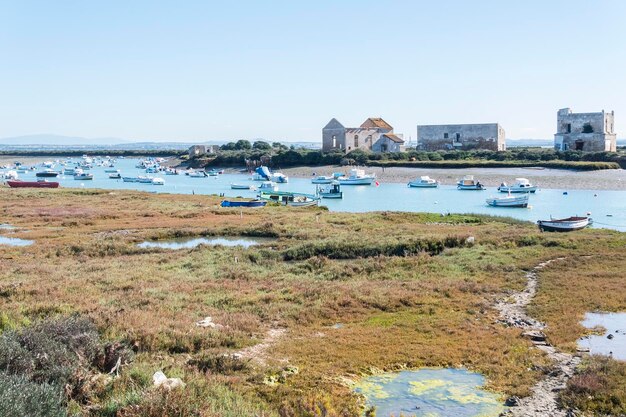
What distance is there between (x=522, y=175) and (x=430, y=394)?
85223 mm

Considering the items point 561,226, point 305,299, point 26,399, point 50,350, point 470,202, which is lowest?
point 470,202

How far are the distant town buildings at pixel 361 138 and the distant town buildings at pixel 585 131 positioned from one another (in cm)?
3140

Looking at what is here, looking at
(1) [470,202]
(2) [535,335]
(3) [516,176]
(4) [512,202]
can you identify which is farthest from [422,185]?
(2) [535,335]

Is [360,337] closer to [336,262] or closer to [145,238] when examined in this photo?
[336,262]

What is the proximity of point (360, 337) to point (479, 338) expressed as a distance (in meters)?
3.10

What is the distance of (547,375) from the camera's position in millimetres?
13742

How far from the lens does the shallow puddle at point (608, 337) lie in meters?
15.2

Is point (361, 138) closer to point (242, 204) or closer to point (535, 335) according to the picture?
point (242, 204)

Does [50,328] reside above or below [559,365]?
above

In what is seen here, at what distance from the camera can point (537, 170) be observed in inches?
3807

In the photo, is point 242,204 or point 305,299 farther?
point 242,204

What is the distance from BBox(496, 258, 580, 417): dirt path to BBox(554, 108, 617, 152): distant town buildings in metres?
96.7

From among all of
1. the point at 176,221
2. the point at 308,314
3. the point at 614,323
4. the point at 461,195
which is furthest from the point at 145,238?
the point at 461,195

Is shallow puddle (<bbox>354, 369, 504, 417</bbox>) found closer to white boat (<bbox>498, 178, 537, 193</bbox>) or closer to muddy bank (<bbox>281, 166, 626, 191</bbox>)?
white boat (<bbox>498, 178, 537, 193</bbox>)
